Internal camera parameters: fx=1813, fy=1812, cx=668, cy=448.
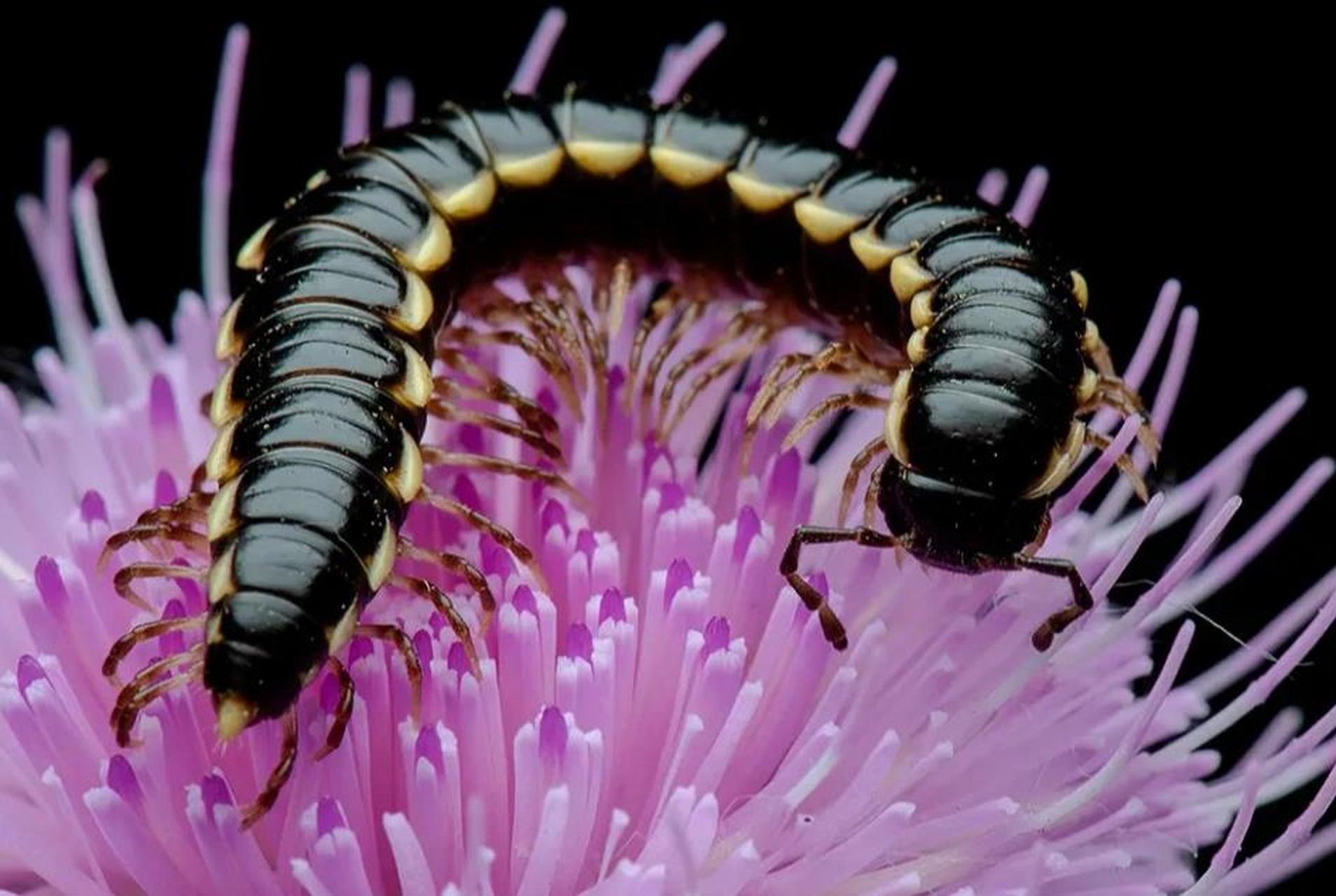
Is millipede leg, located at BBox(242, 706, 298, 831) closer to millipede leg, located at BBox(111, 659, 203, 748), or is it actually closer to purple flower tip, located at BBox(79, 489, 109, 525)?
millipede leg, located at BBox(111, 659, 203, 748)

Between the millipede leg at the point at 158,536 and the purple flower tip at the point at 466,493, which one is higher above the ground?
the purple flower tip at the point at 466,493

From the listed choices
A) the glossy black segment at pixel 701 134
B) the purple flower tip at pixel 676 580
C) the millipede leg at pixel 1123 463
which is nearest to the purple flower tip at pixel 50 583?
the purple flower tip at pixel 676 580

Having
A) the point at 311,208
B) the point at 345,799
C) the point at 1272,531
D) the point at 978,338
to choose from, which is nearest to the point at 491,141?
the point at 311,208

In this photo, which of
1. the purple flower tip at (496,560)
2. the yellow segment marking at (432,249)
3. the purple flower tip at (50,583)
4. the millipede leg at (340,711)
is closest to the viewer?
the millipede leg at (340,711)

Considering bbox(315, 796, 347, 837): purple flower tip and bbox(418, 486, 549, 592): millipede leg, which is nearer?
bbox(315, 796, 347, 837): purple flower tip

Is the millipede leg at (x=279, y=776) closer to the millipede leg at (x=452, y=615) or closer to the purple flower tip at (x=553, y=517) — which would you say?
the millipede leg at (x=452, y=615)

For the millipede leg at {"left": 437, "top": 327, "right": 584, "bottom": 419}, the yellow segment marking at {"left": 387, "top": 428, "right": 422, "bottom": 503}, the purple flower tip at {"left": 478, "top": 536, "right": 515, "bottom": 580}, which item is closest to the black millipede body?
the yellow segment marking at {"left": 387, "top": 428, "right": 422, "bottom": 503}
